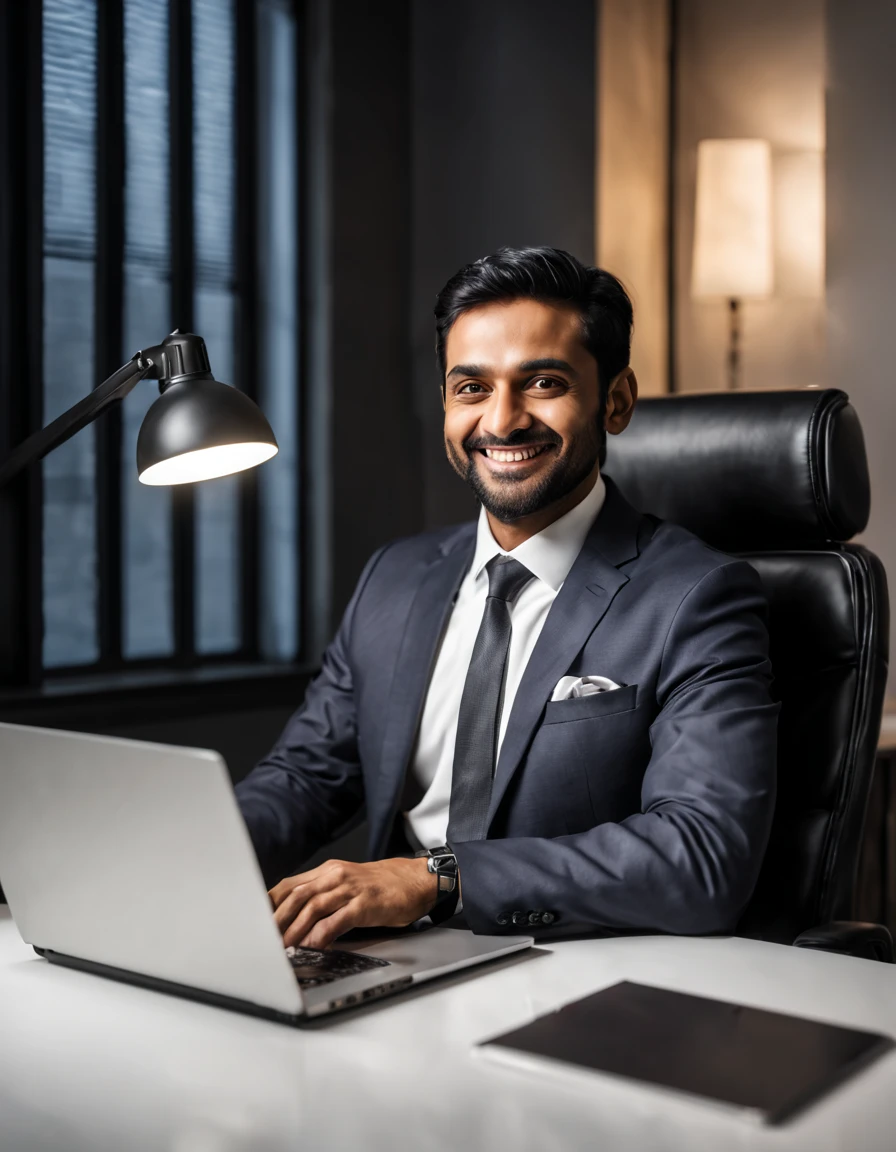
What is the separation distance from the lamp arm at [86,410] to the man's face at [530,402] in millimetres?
489

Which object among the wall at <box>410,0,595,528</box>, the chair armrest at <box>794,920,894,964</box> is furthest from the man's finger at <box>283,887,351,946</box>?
the wall at <box>410,0,595,528</box>

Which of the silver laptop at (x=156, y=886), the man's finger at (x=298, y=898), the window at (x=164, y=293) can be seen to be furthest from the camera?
the window at (x=164, y=293)

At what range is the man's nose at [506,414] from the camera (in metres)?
1.64

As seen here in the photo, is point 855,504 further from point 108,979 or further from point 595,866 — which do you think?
point 108,979

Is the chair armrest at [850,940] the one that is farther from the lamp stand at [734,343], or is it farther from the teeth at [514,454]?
the lamp stand at [734,343]

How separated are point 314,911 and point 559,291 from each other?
883 millimetres

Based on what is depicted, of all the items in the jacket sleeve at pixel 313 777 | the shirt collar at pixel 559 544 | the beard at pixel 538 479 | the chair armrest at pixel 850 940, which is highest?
the beard at pixel 538 479

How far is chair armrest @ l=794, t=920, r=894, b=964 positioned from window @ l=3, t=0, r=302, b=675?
1.98 metres

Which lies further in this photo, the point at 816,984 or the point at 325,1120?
the point at 816,984

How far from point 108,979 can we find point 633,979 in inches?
17.2

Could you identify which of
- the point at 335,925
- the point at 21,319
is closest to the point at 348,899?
the point at 335,925

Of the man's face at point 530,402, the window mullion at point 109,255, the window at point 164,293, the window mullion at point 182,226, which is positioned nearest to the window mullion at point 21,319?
the window at point 164,293

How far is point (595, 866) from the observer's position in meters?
1.22

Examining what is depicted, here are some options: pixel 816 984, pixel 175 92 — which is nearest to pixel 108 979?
pixel 816 984
